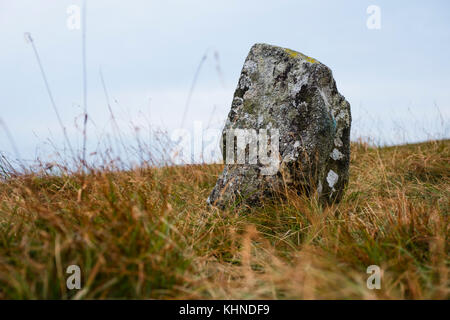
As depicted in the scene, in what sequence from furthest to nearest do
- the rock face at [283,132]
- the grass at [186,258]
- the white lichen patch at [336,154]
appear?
the white lichen patch at [336,154] < the rock face at [283,132] < the grass at [186,258]

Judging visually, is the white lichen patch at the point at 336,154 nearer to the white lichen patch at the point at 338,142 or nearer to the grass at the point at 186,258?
the white lichen patch at the point at 338,142

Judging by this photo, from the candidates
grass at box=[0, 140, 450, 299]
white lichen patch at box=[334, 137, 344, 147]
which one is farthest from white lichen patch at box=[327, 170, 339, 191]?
grass at box=[0, 140, 450, 299]

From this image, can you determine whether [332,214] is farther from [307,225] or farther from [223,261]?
[223,261]

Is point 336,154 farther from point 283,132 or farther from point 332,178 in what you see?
point 283,132

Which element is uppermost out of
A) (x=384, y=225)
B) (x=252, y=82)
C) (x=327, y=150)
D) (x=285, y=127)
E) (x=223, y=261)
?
(x=252, y=82)

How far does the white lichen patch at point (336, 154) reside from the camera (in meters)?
3.78

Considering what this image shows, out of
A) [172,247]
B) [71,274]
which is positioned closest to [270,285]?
[172,247]

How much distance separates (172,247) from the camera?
7.08 feet


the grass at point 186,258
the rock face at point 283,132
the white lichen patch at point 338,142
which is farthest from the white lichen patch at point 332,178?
the grass at point 186,258

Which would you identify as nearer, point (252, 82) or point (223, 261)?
point (223, 261)

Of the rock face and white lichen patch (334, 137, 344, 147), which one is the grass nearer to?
the rock face

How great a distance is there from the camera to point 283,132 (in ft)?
11.7
